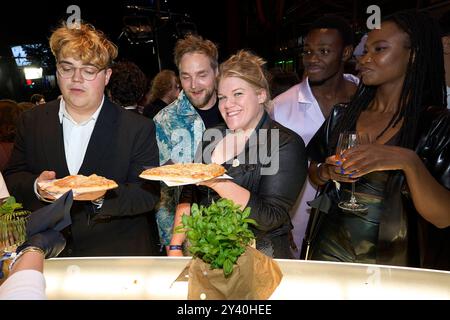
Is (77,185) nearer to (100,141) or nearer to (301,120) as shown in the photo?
(100,141)

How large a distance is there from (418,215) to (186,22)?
430 inches

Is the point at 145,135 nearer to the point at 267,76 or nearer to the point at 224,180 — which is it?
the point at 224,180

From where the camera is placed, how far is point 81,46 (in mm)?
1983

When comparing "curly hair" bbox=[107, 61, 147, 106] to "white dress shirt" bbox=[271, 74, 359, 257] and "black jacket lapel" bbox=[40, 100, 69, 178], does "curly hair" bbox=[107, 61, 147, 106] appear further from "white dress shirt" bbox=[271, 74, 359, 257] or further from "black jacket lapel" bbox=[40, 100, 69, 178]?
"black jacket lapel" bbox=[40, 100, 69, 178]

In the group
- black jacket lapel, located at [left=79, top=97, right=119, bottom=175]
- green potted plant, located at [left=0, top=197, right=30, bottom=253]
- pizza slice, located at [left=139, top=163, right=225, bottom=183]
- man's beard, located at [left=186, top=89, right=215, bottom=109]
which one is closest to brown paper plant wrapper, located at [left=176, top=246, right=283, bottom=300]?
pizza slice, located at [left=139, top=163, right=225, bottom=183]

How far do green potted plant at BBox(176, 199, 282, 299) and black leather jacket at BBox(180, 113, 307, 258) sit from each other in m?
0.70

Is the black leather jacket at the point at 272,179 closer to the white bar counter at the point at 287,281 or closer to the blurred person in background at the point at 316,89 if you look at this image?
the white bar counter at the point at 287,281

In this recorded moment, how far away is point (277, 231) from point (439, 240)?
749 mm

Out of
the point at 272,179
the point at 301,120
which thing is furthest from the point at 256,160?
the point at 301,120

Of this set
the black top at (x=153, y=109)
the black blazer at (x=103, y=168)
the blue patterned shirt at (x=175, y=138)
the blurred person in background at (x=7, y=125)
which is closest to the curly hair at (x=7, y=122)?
the blurred person in background at (x=7, y=125)

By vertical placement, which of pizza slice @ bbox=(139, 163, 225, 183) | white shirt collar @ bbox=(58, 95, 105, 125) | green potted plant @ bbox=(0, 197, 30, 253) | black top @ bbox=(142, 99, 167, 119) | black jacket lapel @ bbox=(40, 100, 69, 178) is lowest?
green potted plant @ bbox=(0, 197, 30, 253)

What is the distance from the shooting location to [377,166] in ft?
5.18

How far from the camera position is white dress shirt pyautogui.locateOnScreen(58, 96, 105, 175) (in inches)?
83.2

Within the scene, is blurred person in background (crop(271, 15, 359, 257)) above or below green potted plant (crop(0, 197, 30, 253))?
above
